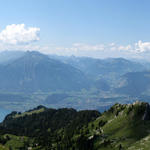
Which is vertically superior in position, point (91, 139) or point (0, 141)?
point (91, 139)

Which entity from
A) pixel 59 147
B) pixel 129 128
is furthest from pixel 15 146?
pixel 129 128

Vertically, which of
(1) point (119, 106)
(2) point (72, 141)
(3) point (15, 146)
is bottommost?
(3) point (15, 146)

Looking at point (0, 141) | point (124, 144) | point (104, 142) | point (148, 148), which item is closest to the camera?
point (148, 148)

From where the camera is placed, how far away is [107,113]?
178 metres

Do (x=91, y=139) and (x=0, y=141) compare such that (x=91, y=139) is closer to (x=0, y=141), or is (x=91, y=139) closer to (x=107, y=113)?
(x=107, y=113)

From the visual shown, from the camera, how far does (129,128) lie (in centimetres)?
12900

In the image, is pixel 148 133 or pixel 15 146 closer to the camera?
pixel 148 133

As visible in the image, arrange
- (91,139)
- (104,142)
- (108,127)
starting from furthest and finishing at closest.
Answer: (108,127) < (91,139) < (104,142)

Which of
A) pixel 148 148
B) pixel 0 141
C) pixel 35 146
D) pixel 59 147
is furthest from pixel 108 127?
pixel 0 141

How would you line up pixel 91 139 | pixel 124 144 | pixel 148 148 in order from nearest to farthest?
pixel 148 148, pixel 124 144, pixel 91 139

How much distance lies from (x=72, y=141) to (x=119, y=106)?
150 feet

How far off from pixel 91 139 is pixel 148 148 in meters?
45.5

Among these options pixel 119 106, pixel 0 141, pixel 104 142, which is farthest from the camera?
pixel 0 141

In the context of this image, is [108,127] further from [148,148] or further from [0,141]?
[0,141]
